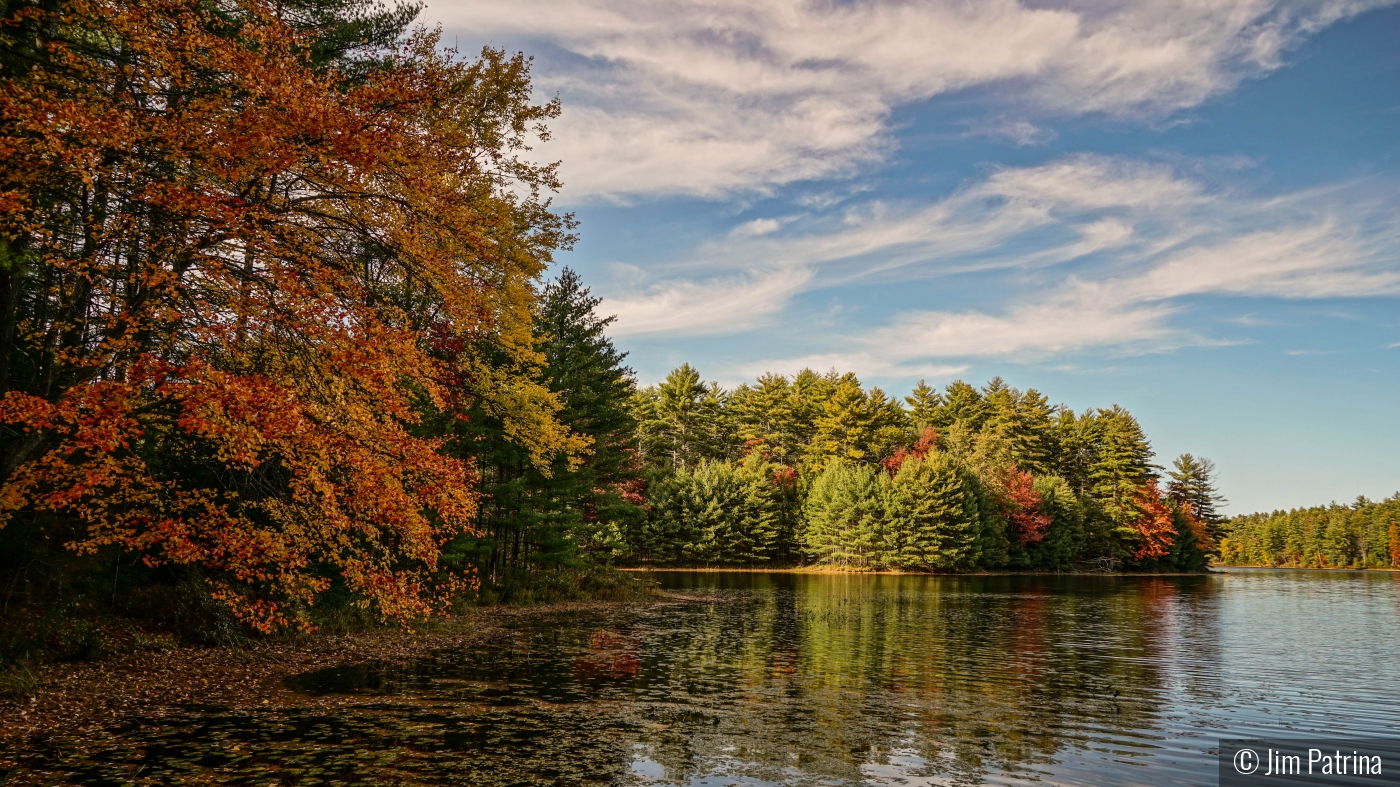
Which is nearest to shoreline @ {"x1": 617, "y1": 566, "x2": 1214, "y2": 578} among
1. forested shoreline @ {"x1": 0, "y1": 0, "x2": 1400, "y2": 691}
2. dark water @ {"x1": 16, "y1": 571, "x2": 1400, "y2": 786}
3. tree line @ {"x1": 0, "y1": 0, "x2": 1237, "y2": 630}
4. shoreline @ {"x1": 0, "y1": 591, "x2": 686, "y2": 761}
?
dark water @ {"x1": 16, "y1": 571, "x2": 1400, "y2": 786}

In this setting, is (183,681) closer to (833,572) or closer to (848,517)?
(848,517)

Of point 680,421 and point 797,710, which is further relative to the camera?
point 680,421

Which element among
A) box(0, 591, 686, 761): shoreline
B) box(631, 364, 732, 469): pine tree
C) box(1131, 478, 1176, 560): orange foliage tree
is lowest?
box(0, 591, 686, 761): shoreline

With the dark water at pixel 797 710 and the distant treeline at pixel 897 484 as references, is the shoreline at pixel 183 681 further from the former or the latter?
the distant treeline at pixel 897 484

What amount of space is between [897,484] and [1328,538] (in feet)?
354

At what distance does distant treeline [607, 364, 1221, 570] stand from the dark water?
39508 millimetres

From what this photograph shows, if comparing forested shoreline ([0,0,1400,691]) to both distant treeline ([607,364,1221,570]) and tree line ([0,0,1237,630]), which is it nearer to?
tree line ([0,0,1237,630])

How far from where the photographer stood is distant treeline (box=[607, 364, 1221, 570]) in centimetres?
6844

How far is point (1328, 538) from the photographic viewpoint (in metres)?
128

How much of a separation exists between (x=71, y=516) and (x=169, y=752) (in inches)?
386

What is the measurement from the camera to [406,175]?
44.5 feet

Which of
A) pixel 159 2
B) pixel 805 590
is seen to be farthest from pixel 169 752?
pixel 805 590

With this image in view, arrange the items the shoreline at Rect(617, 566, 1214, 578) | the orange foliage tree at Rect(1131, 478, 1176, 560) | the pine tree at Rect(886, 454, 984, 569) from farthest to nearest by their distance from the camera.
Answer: the orange foliage tree at Rect(1131, 478, 1176, 560) → the shoreline at Rect(617, 566, 1214, 578) → the pine tree at Rect(886, 454, 984, 569)

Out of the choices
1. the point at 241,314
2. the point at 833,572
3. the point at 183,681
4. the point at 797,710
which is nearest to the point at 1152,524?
the point at 833,572
